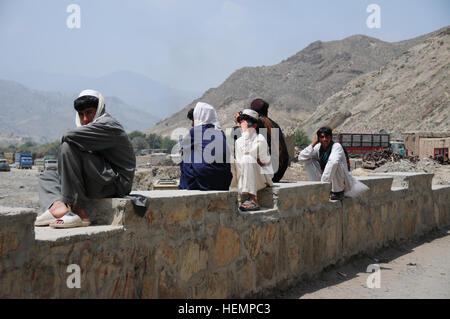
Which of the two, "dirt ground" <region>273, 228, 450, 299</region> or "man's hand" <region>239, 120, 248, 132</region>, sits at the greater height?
"man's hand" <region>239, 120, 248, 132</region>

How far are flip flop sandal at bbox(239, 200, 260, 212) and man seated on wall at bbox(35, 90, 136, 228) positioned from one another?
1.19m

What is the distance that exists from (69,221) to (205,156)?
168cm

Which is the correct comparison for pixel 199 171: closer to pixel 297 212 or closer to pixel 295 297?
pixel 297 212

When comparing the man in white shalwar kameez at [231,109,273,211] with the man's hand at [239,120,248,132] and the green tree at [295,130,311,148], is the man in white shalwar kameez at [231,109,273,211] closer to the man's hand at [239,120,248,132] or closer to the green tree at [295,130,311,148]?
the man's hand at [239,120,248,132]

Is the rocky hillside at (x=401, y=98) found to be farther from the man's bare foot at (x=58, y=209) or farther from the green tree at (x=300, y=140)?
the man's bare foot at (x=58, y=209)

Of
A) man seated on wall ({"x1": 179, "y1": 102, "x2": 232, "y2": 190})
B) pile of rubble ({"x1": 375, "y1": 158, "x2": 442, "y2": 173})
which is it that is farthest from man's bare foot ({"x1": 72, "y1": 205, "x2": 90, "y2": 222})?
pile of rubble ({"x1": 375, "y1": 158, "x2": 442, "y2": 173})

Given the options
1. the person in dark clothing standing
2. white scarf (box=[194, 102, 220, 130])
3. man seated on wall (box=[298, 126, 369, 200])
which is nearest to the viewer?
white scarf (box=[194, 102, 220, 130])

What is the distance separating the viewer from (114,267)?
9.60ft

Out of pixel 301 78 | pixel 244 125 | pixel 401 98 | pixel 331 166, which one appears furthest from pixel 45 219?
pixel 301 78

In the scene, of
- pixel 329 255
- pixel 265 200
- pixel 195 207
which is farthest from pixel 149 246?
pixel 329 255

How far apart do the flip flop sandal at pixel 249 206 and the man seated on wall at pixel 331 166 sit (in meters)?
1.55

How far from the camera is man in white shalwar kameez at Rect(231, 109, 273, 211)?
14.7ft

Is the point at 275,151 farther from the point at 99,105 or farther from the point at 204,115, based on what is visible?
the point at 99,105

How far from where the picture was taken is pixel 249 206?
436 centimetres
